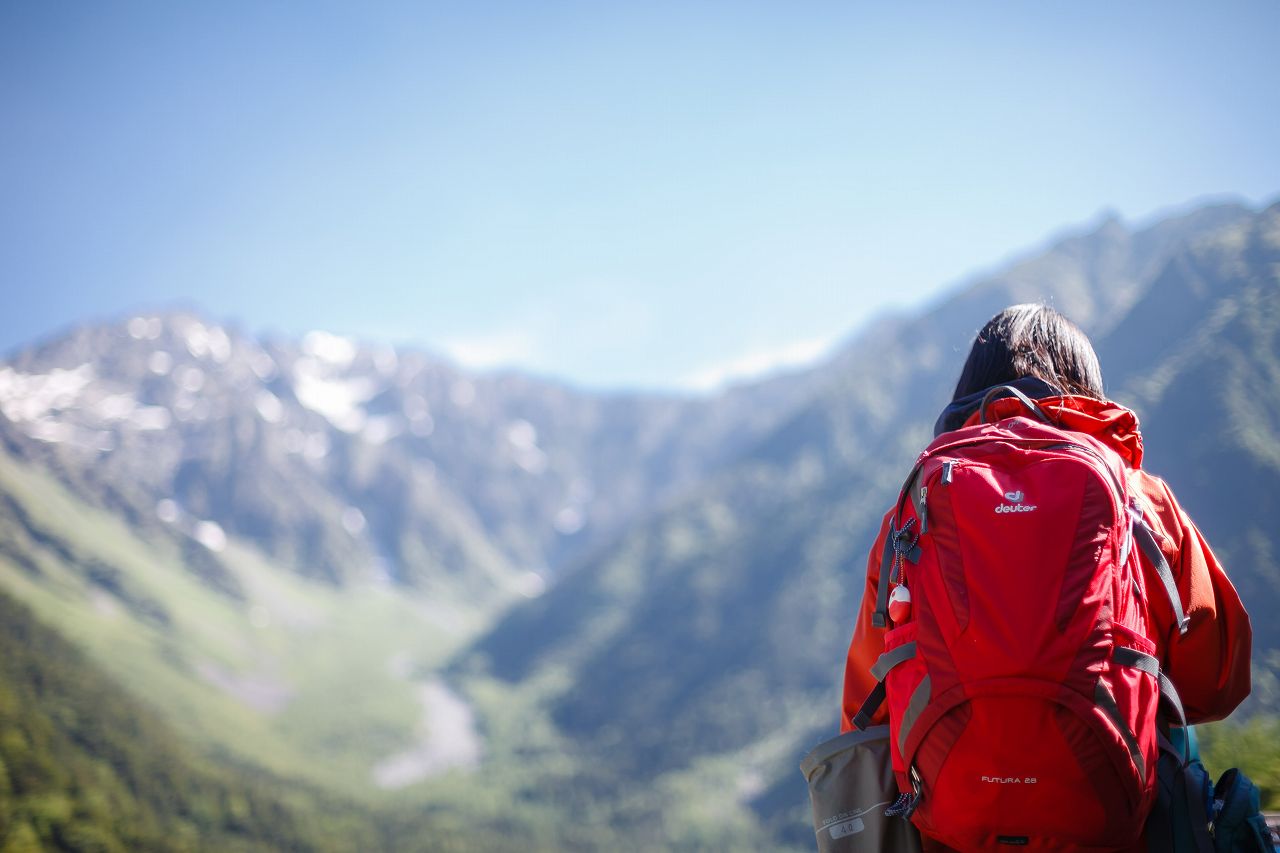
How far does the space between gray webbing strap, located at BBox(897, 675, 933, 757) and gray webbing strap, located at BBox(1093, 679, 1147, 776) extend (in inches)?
19.9

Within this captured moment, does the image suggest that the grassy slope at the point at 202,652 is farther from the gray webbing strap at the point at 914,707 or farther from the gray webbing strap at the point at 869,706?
the gray webbing strap at the point at 914,707

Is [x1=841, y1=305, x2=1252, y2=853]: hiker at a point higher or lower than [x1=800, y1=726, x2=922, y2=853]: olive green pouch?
higher

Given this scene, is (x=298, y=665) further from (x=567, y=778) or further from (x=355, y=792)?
(x=567, y=778)

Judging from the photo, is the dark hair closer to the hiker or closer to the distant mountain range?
the hiker

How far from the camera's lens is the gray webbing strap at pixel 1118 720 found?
8.80ft

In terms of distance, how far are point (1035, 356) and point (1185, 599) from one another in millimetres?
1084

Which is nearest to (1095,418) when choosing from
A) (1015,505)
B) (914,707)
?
(1015,505)

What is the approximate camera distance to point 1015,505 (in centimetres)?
286

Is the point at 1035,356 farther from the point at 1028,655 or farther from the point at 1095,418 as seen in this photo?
the point at 1028,655

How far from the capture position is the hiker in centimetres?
297

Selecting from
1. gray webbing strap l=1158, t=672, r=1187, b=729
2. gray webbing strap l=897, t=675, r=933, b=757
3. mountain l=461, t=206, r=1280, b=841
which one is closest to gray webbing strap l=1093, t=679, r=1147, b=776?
gray webbing strap l=1158, t=672, r=1187, b=729

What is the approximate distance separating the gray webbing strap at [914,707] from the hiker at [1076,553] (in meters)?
0.11

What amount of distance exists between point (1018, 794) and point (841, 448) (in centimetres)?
17644

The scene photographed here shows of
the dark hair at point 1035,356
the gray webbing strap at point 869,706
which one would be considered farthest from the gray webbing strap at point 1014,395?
the gray webbing strap at point 869,706
